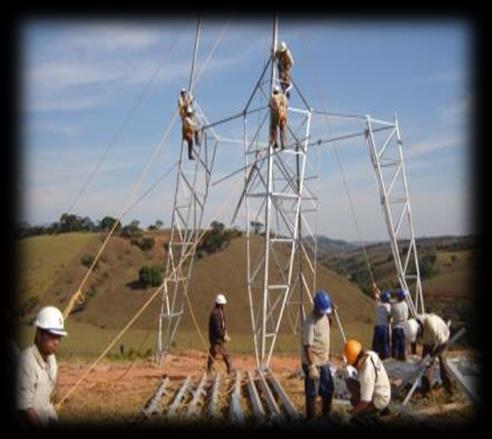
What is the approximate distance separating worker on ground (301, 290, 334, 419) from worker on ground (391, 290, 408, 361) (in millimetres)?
5137

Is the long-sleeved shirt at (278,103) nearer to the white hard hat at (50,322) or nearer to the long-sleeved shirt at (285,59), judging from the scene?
the long-sleeved shirt at (285,59)

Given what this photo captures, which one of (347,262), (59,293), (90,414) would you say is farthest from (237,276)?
(90,414)

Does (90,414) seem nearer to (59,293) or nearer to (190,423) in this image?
(190,423)

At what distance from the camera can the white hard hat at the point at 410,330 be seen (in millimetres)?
13547

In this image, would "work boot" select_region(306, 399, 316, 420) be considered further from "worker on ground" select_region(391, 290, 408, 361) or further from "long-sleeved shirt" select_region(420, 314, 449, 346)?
"worker on ground" select_region(391, 290, 408, 361)

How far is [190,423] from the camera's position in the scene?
9383mm

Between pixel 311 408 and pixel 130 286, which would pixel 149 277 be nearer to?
pixel 130 286

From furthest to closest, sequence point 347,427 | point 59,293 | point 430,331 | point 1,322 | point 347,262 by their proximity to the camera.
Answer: point 347,262, point 59,293, point 430,331, point 347,427, point 1,322

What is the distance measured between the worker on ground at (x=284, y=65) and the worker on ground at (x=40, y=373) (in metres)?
8.86

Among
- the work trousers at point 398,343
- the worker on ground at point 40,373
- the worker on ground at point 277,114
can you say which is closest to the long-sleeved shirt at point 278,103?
the worker on ground at point 277,114

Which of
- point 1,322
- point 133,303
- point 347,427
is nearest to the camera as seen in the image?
point 1,322

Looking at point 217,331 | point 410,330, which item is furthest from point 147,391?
point 410,330

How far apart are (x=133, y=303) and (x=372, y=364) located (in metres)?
35.0

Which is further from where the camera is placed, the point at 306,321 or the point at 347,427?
the point at 306,321
